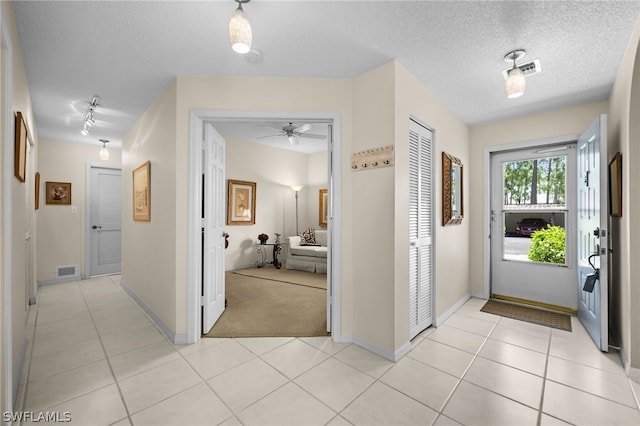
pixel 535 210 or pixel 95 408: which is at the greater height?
pixel 535 210

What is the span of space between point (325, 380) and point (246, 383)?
56 centimetres

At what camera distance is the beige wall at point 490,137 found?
328 centimetres

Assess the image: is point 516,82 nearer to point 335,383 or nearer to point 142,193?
point 335,383

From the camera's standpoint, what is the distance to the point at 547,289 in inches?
139

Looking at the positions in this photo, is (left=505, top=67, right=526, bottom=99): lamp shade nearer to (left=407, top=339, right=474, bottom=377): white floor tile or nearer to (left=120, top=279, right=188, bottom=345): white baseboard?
(left=407, top=339, right=474, bottom=377): white floor tile

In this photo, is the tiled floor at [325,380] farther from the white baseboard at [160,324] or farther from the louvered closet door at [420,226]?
the louvered closet door at [420,226]

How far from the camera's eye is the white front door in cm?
343

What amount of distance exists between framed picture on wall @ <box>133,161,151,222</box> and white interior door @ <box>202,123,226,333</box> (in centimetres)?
83

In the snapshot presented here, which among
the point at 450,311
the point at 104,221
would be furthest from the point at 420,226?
the point at 104,221

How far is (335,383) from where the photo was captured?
198 centimetres

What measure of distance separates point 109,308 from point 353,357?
316cm

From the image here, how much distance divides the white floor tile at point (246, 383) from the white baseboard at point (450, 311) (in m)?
1.78

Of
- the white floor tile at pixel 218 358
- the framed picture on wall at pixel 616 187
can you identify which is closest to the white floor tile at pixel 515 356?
the framed picture on wall at pixel 616 187

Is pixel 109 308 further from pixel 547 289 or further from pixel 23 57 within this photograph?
pixel 547 289
